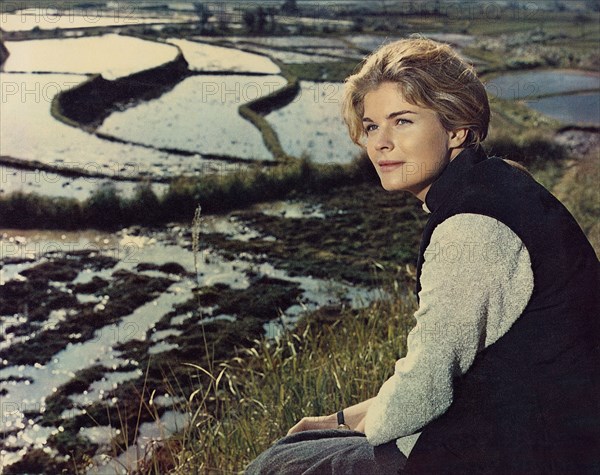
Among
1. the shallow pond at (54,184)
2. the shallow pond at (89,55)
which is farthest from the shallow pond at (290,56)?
the shallow pond at (54,184)

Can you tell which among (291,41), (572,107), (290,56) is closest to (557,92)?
(572,107)

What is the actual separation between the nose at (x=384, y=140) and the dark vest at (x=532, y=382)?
8.7 inches

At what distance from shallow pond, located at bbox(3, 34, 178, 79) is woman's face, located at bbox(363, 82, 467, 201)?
7616 mm

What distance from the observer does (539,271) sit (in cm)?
140

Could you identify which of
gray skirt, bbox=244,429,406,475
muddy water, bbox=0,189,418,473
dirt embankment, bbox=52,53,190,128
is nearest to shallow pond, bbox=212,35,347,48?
dirt embankment, bbox=52,53,190,128

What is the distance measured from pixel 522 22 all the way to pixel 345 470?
63.0 ft

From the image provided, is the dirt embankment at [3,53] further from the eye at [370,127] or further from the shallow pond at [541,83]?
the eye at [370,127]

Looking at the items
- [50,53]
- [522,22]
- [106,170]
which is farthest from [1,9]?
[522,22]

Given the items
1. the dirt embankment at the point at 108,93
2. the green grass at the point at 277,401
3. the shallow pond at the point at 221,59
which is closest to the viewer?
the green grass at the point at 277,401

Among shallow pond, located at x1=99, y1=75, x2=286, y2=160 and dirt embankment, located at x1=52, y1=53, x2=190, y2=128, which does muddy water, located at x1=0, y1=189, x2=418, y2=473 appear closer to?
shallow pond, located at x1=99, y1=75, x2=286, y2=160

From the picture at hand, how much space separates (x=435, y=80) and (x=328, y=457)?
0.68 metres

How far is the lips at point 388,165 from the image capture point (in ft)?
5.35

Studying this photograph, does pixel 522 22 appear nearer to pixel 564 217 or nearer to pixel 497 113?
pixel 497 113

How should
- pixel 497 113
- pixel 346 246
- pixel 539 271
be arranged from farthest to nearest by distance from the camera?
pixel 497 113 < pixel 346 246 < pixel 539 271
